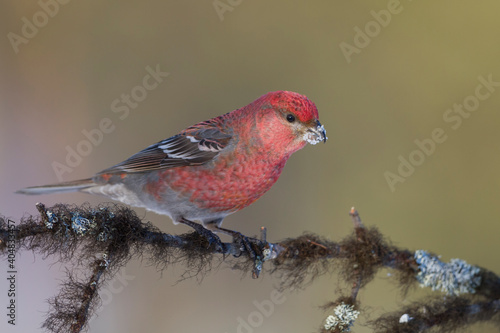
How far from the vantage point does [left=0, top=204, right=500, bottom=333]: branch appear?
1.36m

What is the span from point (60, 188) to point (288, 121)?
940 mm

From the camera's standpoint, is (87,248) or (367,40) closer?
(87,248)

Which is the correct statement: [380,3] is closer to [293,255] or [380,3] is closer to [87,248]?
[293,255]

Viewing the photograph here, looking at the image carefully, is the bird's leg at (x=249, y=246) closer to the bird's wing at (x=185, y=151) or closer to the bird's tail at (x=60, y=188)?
the bird's wing at (x=185, y=151)

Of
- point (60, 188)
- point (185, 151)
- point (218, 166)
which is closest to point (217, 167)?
point (218, 166)

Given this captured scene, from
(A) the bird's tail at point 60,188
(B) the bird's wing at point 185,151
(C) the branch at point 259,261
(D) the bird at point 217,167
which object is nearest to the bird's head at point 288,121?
(D) the bird at point 217,167

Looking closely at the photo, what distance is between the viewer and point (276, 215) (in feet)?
10.7

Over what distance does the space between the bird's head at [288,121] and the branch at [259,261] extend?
35cm

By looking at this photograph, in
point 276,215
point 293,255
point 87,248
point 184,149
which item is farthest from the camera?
point 276,215

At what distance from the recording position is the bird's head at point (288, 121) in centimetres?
196

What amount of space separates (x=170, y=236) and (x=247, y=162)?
1.73 ft

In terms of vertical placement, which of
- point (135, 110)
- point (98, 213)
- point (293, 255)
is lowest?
point (293, 255)

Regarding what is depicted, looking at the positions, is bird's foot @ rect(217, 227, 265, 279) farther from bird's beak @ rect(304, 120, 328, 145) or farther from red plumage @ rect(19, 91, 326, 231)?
bird's beak @ rect(304, 120, 328, 145)

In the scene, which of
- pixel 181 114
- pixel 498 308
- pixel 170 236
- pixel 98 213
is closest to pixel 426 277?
pixel 498 308
